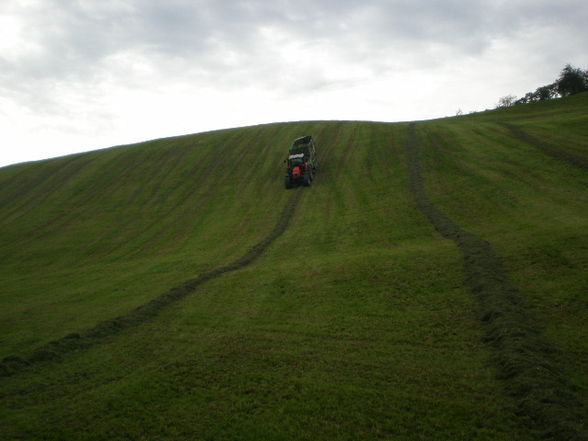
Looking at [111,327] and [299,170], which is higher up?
[299,170]

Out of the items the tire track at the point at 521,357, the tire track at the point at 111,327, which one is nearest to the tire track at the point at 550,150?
the tire track at the point at 521,357

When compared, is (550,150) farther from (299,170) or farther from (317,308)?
(317,308)

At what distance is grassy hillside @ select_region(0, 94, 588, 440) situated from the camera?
275 inches

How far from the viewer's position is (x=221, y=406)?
7.34 m

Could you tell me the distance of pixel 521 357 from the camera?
26.0 ft

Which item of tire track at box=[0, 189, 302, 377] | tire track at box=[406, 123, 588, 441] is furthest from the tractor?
tire track at box=[406, 123, 588, 441]

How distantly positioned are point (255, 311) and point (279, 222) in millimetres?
11768

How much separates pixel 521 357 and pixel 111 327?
1002 cm

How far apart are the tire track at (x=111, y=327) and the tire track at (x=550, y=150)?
2015 cm

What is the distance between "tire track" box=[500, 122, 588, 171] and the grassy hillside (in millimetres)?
232

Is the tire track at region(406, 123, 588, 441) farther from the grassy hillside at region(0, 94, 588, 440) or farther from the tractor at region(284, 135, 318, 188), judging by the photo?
the tractor at region(284, 135, 318, 188)

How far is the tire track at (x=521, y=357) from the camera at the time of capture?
244 inches

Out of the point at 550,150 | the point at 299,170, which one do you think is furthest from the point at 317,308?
the point at 550,150

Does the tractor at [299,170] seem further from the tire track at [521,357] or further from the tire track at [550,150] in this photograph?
the tire track at [521,357]
